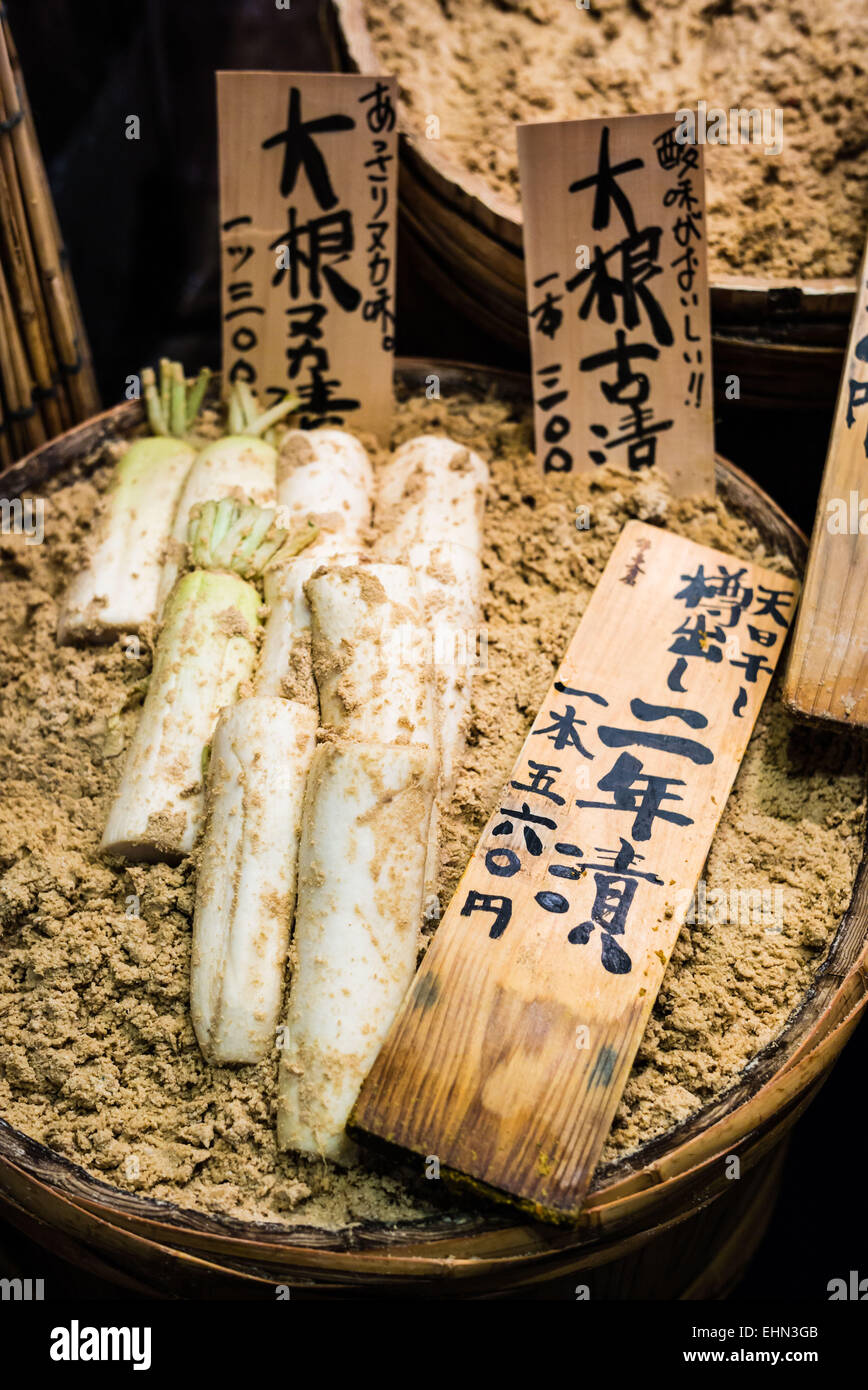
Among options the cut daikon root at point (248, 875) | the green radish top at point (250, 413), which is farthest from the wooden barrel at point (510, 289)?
the cut daikon root at point (248, 875)

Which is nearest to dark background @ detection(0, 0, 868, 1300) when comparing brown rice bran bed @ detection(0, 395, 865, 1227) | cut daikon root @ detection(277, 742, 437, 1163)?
brown rice bran bed @ detection(0, 395, 865, 1227)

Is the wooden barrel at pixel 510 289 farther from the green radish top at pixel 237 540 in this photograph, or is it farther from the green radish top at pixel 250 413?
the green radish top at pixel 237 540

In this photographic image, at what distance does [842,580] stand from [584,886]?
30.3 inches

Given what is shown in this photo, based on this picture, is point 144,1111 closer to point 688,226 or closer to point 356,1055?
point 356,1055

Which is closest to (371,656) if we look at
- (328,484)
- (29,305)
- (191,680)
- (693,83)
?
(191,680)

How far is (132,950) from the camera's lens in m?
1.70

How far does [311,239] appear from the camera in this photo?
2.32 m

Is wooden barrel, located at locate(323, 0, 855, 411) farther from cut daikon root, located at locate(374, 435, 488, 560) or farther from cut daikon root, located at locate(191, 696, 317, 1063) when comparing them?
cut daikon root, located at locate(191, 696, 317, 1063)

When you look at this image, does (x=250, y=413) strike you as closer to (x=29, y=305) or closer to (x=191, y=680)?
(x=29, y=305)

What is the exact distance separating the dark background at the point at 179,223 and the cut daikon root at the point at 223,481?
801 millimetres

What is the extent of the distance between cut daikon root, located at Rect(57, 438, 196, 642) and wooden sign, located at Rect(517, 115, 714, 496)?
33.4 inches

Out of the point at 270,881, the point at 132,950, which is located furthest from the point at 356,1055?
the point at 132,950

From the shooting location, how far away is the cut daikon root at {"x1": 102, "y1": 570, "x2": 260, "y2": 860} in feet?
5.81

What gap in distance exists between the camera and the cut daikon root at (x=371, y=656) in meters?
1.78
